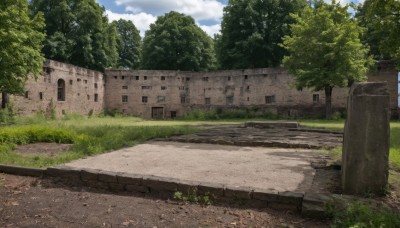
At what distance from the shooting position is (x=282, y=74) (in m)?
29.5

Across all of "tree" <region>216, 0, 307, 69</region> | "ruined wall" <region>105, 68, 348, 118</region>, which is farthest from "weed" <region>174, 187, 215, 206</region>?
"tree" <region>216, 0, 307, 69</region>

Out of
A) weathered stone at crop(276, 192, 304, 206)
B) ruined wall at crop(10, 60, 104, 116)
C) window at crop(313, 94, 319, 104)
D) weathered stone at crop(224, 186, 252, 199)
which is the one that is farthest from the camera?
window at crop(313, 94, 319, 104)

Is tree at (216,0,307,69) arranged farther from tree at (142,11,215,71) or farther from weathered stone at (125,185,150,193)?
weathered stone at (125,185,150,193)

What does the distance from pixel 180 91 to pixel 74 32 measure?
12571mm

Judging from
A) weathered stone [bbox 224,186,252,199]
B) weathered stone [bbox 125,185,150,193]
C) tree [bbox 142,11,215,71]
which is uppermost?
tree [bbox 142,11,215,71]

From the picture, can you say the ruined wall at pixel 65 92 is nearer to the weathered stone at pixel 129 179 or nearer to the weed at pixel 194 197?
the weathered stone at pixel 129 179

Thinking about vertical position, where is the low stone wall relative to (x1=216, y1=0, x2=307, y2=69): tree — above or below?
below

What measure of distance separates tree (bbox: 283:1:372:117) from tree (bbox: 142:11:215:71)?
16433 millimetres

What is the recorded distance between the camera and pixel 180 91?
33.9 meters

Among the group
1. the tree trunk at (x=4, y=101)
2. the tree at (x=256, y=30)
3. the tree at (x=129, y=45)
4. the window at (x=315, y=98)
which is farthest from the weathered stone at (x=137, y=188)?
the tree at (x=129, y=45)

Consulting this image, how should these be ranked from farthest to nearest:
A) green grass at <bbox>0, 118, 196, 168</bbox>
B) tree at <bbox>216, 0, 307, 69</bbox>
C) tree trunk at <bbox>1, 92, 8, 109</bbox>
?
1. tree at <bbox>216, 0, 307, 69</bbox>
2. tree trunk at <bbox>1, 92, 8, 109</bbox>
3. green grass at <bbox>0, 118, 196, 168</bbox>

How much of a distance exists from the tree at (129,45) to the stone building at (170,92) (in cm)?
1329

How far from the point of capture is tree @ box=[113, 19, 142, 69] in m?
46.6

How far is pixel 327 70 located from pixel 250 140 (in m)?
14.9
